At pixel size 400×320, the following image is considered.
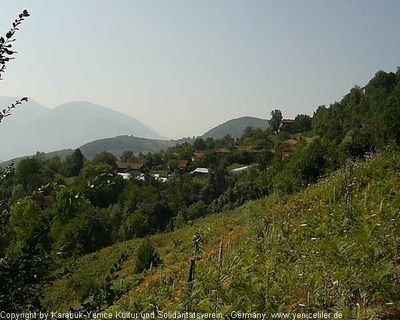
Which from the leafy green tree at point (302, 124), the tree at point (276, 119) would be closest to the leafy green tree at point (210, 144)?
the tree at point (276, 119)

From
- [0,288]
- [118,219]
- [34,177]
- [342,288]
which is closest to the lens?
[0,288]

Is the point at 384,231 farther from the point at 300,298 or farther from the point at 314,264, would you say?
the point at 300,298

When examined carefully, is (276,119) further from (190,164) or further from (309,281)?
(309,281)

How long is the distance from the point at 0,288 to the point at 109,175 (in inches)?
36.3

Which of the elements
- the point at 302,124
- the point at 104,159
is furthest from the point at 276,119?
the point at 104,159

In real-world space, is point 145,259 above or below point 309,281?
below

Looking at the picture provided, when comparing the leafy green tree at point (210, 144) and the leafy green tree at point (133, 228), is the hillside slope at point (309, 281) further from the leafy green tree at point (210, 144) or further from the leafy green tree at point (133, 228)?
the leafy green tree at point (210, 144)

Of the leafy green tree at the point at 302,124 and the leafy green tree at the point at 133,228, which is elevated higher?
the leafy green tree at the point at 302,124

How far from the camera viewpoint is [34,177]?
63875 mm

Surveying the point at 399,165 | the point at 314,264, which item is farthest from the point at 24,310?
the point at 399,165

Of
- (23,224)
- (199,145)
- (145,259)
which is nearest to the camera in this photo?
(23,224)

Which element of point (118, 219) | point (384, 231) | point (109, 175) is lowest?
point (118, 219)

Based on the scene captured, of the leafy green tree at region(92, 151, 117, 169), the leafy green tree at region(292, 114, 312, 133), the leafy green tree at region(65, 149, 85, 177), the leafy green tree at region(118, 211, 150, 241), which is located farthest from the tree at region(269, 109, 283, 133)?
the leafy green tree at region(118, 211, 150, 241)

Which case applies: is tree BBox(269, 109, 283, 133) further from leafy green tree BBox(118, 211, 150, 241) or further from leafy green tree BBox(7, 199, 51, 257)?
leafy green tree BBox(7, 199, 51, 257)
